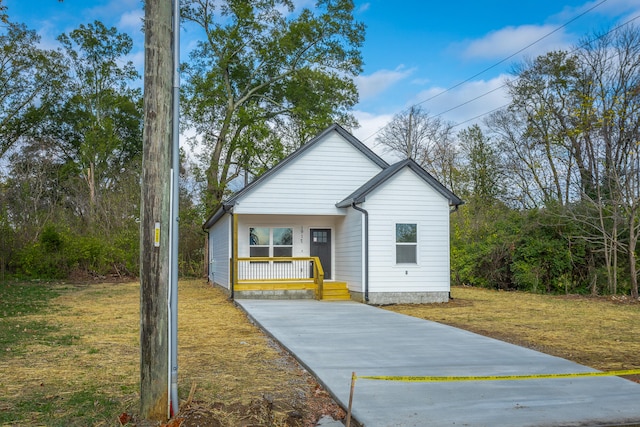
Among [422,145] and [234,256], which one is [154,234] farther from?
[422,145]

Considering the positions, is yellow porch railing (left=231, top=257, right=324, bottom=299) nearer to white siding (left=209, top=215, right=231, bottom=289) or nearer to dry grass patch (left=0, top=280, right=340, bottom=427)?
white siding (left=209, top=215, right=231, bottom=289)

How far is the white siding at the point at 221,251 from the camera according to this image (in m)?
19.3

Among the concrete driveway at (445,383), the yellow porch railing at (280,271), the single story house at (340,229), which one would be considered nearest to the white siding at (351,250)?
the single story house at (340,229)

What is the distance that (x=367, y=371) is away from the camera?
657 centimetres

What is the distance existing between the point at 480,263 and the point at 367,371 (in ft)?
55.8

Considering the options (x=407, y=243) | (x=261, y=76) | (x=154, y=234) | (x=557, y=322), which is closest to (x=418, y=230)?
(x=407, y=243)

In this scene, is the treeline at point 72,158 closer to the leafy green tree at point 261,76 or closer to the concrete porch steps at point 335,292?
the leafy green tree at point 261,76

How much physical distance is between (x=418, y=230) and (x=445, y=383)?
35.1 feet

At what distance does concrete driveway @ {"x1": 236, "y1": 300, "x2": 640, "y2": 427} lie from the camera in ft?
15.5

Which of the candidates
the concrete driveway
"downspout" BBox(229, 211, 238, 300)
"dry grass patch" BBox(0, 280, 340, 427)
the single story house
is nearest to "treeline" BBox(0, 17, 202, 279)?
the single story house

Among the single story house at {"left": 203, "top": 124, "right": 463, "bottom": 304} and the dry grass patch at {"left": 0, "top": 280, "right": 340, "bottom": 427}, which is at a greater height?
the single story house at {"left": 203, "top": 124, "right": 463, "bottom": 304}

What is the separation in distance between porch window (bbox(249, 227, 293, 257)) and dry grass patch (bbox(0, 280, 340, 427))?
766 cm

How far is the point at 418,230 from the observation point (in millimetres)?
16422

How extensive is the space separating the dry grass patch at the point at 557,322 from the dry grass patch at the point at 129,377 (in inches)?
164
